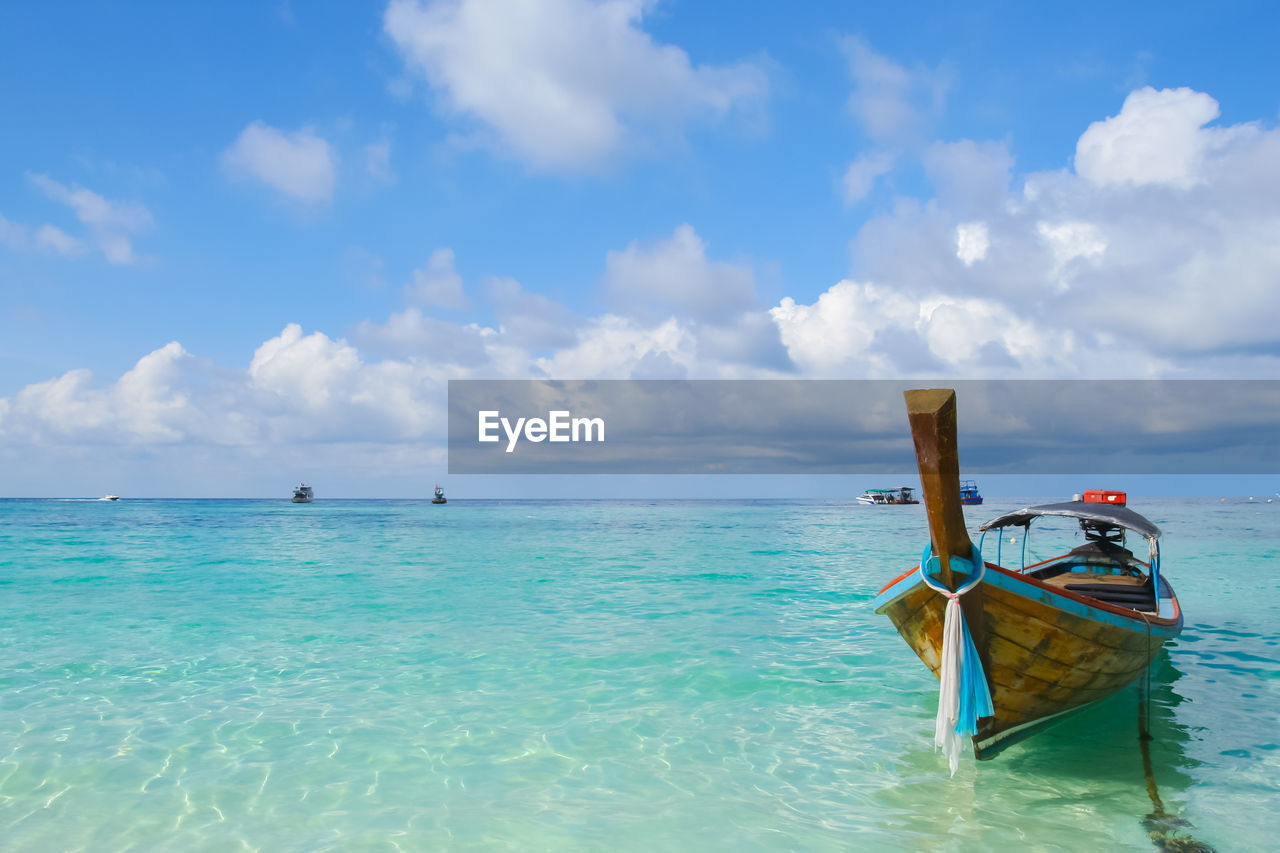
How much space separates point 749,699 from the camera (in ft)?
32.2

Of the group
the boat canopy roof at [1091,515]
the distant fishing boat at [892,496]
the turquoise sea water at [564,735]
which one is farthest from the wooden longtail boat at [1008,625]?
the distant fishing boat at [892,496]

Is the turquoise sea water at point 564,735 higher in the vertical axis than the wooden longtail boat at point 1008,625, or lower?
lower

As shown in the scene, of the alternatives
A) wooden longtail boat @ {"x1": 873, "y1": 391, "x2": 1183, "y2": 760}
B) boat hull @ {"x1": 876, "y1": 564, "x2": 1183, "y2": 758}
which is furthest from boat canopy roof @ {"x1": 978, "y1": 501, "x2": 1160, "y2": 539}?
boat hull @ {"x1": 876, "y1": 564, "x2": 1183, "y2": 758}

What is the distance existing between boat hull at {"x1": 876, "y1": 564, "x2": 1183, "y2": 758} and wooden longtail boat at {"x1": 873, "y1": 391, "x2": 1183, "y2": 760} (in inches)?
0.4

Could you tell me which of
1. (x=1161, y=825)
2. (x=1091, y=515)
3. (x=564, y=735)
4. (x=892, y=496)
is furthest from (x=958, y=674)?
(x=892, y=496)

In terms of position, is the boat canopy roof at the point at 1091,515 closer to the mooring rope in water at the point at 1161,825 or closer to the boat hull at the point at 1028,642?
the mooring rope in water at the point at 1161,825

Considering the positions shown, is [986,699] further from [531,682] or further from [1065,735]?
[531,682]

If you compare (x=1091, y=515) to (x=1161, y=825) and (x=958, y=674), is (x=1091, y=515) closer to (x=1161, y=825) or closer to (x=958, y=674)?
(x=1161, y=825)

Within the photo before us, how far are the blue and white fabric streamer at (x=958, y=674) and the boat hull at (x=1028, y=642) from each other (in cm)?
32

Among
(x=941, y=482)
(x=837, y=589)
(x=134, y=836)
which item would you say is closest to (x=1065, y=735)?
(x=941, y=482)

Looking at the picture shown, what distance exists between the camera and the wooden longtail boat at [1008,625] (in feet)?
16.5

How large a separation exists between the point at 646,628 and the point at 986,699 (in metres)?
9.36

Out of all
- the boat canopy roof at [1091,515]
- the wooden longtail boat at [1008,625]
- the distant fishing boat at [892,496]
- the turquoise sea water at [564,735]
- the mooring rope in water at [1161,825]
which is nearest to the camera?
the wooden longtail boat at [1008,625]

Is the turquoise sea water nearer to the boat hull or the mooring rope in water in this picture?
the mooring rope in water
